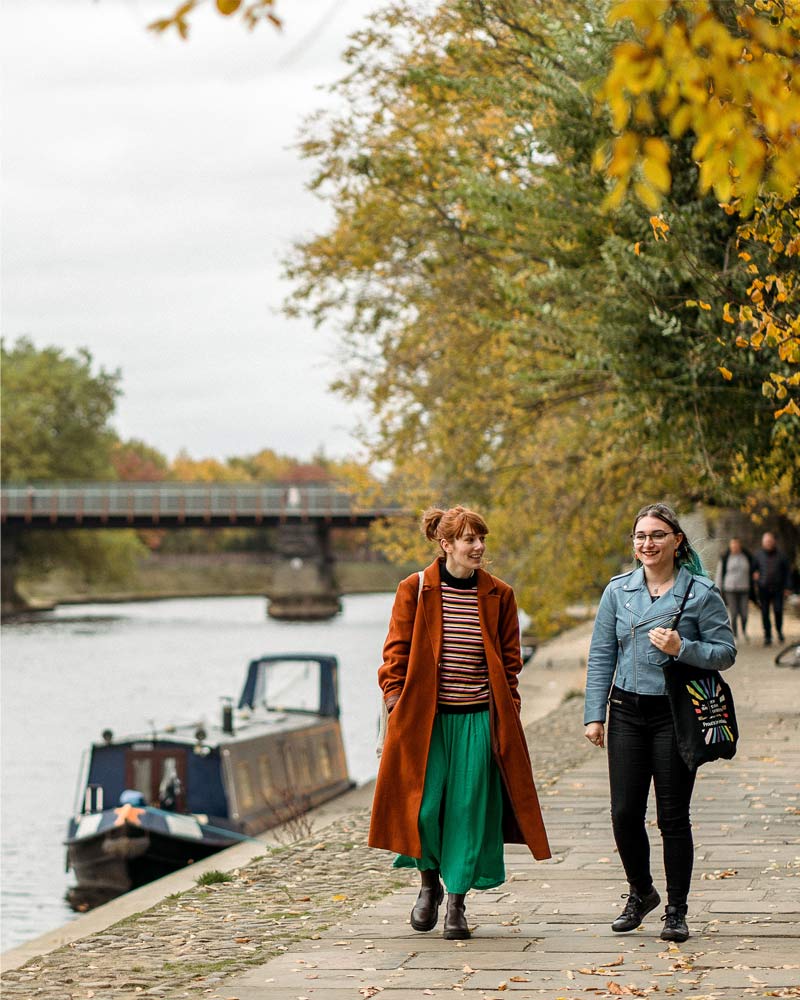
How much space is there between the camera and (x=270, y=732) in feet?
79.7

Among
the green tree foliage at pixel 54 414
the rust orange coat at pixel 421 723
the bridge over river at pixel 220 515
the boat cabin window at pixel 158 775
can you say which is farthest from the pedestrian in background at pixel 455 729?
the green tree foliage at pixel 54 414

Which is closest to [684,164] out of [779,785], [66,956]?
[779,785]

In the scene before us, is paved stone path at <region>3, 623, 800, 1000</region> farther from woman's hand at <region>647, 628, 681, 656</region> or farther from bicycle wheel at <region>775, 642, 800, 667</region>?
bicycle wheel at <region>775, 642, 800, 667</region>

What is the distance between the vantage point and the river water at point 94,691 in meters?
22.1

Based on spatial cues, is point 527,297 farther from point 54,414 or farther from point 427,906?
point 54,414

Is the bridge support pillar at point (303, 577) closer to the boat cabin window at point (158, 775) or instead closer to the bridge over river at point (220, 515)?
the bridge over river at point (220, 515)

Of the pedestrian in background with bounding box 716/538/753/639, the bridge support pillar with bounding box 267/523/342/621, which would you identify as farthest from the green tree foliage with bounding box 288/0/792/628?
the bridge support pillar with bounding box 267/523/342/621

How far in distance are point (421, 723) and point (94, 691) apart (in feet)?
125

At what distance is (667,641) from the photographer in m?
6.45

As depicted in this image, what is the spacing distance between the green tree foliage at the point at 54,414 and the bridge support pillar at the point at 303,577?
40.2ft

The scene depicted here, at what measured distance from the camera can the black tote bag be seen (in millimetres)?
6484

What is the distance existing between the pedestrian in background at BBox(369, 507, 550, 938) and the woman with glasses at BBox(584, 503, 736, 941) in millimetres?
383

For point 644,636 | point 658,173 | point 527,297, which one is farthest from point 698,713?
point 527,297

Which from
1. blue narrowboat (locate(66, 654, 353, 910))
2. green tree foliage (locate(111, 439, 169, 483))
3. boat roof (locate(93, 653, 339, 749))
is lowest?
blue narrowboat (locate(66, 654, 353, 910))
